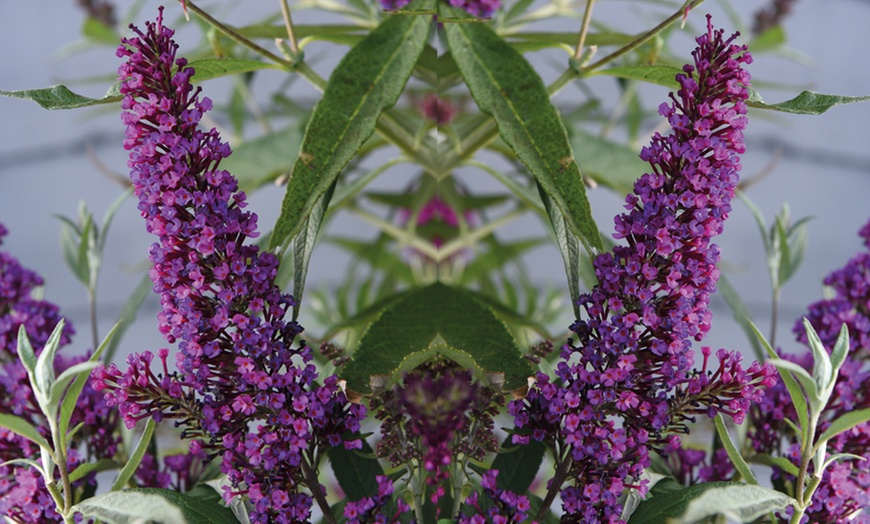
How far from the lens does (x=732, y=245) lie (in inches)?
81.6

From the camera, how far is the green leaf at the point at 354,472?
1.87 ft

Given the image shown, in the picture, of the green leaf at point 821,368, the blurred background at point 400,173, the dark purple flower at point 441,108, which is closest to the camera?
the green leaf at point 821,368

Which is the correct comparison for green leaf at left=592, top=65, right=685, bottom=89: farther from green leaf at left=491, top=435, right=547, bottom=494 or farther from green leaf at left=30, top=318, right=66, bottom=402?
green leaf at left=30, top=318, right=66, bottom=402

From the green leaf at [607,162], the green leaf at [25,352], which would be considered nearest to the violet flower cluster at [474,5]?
the green leaf at [607,162]

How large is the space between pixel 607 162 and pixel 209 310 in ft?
1.33

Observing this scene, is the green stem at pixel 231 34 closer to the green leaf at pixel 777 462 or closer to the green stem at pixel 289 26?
the green stem at pixel 289 26

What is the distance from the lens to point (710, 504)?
399 mm

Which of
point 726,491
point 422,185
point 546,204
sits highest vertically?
point 422,185

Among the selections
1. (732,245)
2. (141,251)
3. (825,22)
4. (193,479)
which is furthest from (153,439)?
(825,22)

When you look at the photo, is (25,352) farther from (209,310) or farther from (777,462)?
(777,462)

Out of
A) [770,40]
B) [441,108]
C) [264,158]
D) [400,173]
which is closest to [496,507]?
[264,158]

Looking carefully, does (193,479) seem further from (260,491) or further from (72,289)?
(72,289)

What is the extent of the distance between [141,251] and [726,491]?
183 centimetres

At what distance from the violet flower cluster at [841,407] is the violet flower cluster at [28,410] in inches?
18.1
